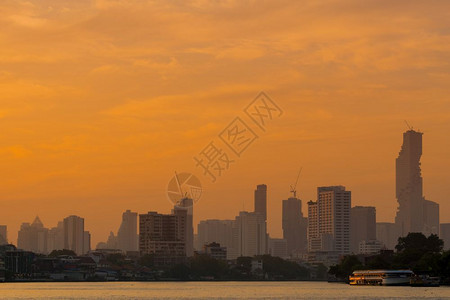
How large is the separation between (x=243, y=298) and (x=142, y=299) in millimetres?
18904

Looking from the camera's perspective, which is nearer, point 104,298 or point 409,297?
point 409,297

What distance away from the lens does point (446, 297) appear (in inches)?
6486

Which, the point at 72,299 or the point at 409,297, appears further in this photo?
the point at 72,299

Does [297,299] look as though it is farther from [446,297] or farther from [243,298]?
[446,297]

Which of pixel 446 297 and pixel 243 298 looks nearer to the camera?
pixel 446 297

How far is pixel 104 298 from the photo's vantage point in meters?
185

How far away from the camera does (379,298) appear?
16875cm

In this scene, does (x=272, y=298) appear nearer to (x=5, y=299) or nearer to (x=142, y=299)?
(x=142, y=299)

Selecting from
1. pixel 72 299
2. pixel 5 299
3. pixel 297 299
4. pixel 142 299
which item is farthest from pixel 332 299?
pixel 5 299

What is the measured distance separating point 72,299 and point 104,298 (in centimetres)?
578

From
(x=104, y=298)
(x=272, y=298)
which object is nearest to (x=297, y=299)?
(x=272, y=298)

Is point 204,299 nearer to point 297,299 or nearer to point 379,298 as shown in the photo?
point 297,299

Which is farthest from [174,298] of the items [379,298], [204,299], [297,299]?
[379,298]

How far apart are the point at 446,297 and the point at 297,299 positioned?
2789cm
